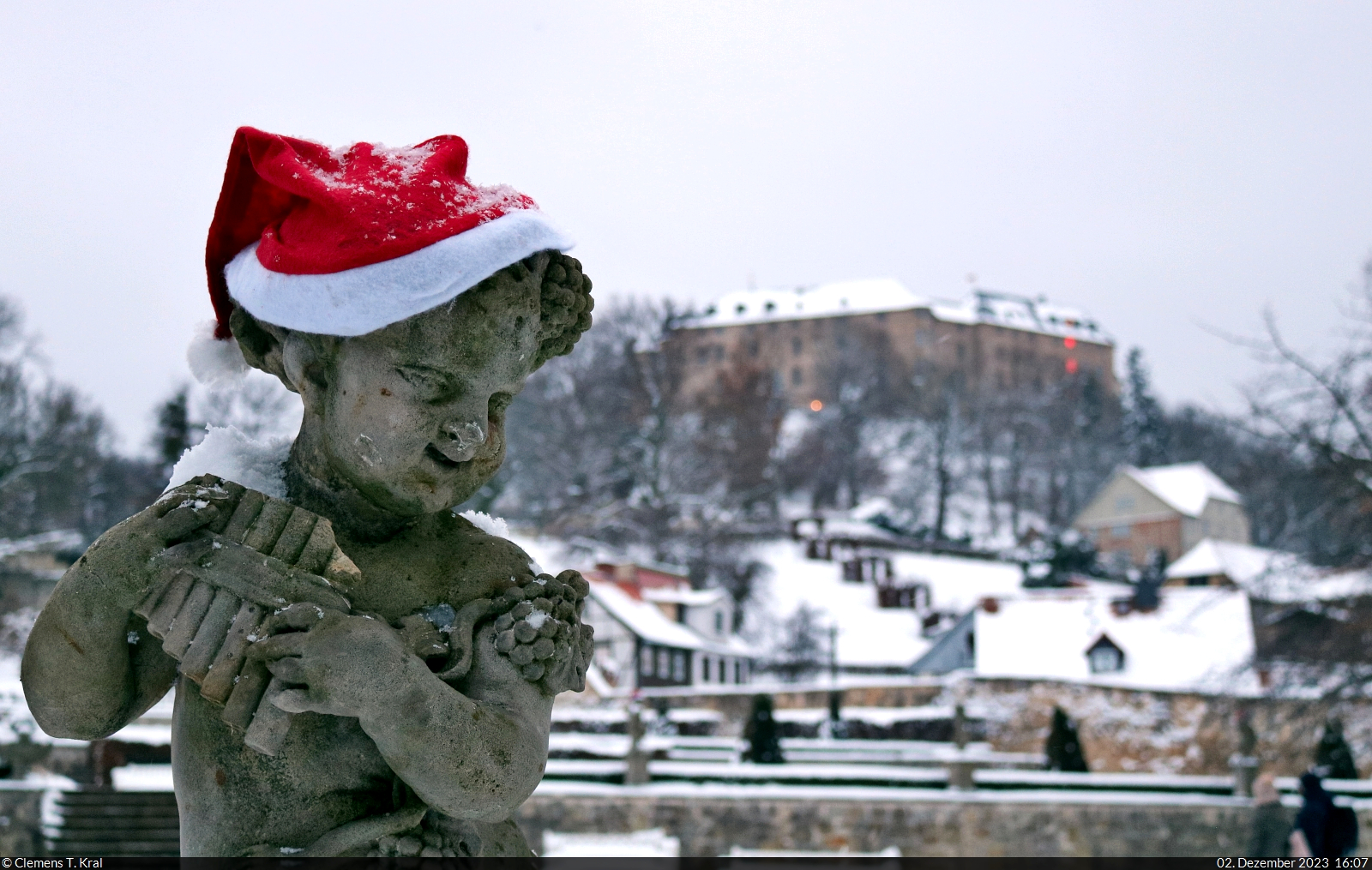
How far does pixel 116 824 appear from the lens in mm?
17000

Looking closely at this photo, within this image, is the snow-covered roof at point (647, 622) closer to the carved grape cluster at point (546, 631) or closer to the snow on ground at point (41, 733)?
the snow on ground at point (41, 733)

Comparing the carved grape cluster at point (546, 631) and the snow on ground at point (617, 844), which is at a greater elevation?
the carved grape cluster at point (546, 631)

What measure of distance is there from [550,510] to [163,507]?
45.4m

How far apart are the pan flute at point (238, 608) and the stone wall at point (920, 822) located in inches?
843

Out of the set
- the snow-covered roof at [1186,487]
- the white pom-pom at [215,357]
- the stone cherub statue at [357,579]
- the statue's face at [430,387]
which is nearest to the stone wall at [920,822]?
the white pom-pom at [215,357]

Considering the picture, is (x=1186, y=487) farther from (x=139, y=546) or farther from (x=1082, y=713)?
(x=139, y=546)

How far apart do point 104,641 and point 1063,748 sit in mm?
26992

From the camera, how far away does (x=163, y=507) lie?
1.99m

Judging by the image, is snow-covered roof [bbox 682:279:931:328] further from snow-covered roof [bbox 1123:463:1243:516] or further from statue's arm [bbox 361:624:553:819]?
statue's arm [bbox 361:624:553:819]

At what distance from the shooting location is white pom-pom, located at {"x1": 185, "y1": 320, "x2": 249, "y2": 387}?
246 centimetres

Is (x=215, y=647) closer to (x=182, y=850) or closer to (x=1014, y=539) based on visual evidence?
(x=182, y=850)

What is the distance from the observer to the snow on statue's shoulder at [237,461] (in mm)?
2342

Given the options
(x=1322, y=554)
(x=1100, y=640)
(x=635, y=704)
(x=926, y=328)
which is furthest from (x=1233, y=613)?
(x=926, y=328)

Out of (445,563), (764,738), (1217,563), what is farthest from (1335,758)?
(445,563)
